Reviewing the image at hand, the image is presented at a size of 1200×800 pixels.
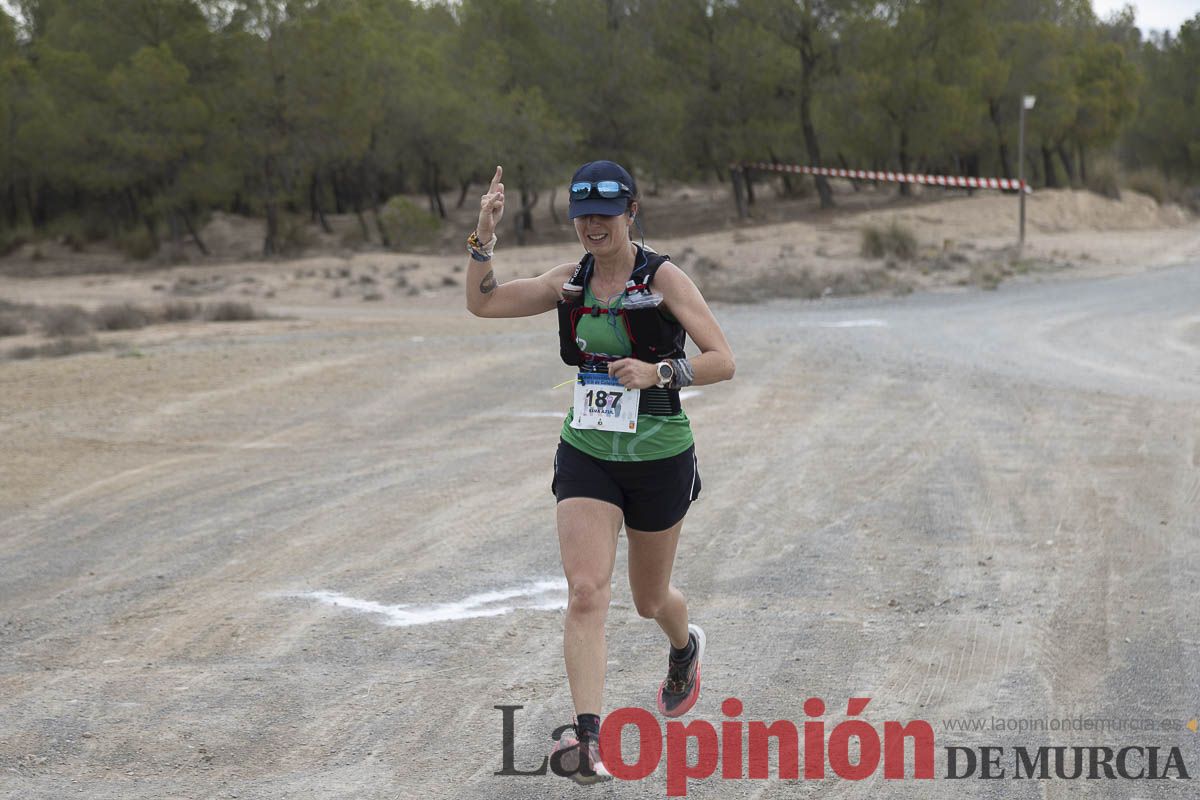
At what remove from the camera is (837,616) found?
241 inches

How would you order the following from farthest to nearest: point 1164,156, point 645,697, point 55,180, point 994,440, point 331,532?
point 1164,156, point 55,180, point 994,440, point 331,532, point 645,697

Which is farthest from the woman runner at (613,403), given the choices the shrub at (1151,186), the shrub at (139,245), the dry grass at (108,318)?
the shrub at (1151,186)

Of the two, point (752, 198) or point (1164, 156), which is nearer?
point (752, 198)

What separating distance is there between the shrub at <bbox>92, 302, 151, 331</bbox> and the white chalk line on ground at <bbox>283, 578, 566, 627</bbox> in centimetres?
1756

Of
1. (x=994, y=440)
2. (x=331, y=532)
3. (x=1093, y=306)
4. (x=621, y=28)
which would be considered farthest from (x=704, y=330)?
(x=621, y=28)

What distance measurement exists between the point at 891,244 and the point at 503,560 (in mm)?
25281

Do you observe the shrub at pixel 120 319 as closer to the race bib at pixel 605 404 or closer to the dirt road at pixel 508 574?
the dirt road at pixel 508 574

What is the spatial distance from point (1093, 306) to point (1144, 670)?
57.8ft

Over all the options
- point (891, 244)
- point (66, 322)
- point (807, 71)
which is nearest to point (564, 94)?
point (807, 71)

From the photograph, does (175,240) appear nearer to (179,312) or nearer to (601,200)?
(179,312)

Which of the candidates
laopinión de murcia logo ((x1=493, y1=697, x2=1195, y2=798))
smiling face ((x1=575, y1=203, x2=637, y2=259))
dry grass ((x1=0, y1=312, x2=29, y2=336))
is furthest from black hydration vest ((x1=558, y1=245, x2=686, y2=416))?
dry grass ((x1=0, y1=312, x2=29, y2=336))

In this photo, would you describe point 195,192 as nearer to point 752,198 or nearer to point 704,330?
point 752,198

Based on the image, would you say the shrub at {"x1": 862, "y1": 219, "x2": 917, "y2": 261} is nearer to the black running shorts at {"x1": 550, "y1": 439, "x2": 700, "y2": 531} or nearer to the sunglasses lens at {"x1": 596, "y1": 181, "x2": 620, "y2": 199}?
the black running shorts at {"x1": 550, "y1": 439, "x2": 700, "y2": 531}

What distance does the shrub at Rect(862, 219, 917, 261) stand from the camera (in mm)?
30625
